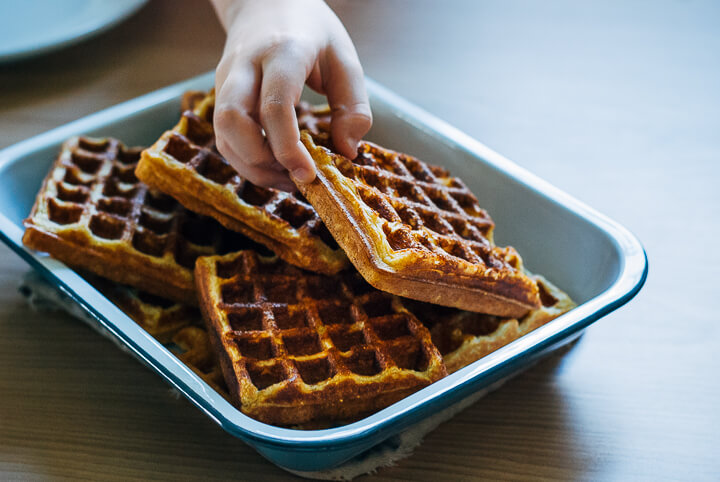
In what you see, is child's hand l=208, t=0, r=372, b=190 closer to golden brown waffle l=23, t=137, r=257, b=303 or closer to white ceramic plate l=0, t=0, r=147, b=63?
golden brown waffle l=23, t=137, r=257, b=303

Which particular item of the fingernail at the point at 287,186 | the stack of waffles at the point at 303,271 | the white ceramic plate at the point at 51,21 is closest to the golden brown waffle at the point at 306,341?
the stack of waffles at the point at 303,271

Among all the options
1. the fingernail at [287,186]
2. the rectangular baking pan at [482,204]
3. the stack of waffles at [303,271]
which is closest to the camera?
the rectangular baking pan at [482,204]

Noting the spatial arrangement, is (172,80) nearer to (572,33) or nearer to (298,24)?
(298,24)

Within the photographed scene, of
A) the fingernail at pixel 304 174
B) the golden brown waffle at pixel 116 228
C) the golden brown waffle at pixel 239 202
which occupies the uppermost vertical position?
the fingernail at pixel 304 174

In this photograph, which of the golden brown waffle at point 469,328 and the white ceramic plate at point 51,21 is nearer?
the golden brown waffle at point 469,328

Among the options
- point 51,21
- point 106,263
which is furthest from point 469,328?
point 51,21

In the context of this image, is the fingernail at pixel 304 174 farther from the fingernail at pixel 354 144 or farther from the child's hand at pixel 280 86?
the fingernail at pixel 354 144

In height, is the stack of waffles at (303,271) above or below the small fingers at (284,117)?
below
